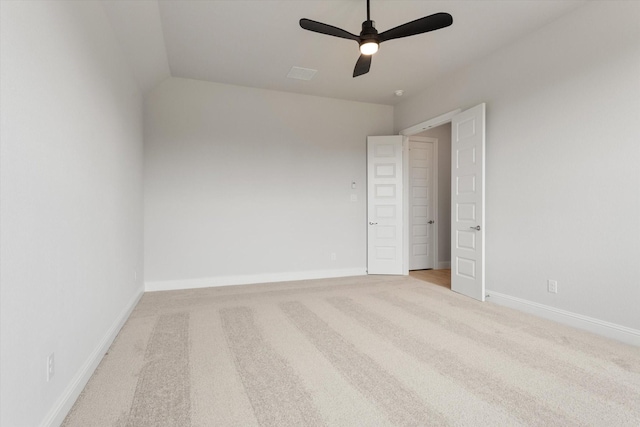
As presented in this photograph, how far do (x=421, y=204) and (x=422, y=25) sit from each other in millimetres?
4084

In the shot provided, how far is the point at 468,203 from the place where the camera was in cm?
406

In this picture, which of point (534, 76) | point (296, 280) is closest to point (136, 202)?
point (296, 280)

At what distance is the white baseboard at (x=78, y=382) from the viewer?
1606 millimetres

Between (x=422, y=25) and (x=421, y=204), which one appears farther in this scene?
(x=421, y=204)

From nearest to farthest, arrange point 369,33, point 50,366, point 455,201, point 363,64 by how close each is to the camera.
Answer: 1. point 50,366
2. point 369,33
3. point 363,64
4. point 455,201

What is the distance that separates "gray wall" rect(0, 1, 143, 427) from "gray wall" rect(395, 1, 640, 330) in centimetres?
392

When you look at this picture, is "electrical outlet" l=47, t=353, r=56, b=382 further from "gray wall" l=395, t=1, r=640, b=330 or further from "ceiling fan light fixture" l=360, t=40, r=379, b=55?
"gray wall" l=395, t=1, r=640, b=330

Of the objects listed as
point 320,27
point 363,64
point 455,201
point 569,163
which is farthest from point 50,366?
point 455,201

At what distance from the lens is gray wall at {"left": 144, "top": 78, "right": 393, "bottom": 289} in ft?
14.8

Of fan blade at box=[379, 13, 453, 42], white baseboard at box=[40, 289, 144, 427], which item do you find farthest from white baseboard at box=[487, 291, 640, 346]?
white baseboard at box=[40, 289, 144, 427]

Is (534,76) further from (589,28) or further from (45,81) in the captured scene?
(45,81)

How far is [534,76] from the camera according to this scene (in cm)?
335

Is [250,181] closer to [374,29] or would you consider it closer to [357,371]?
[374,29]

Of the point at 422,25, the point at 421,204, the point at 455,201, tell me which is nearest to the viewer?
the point at 422,25
